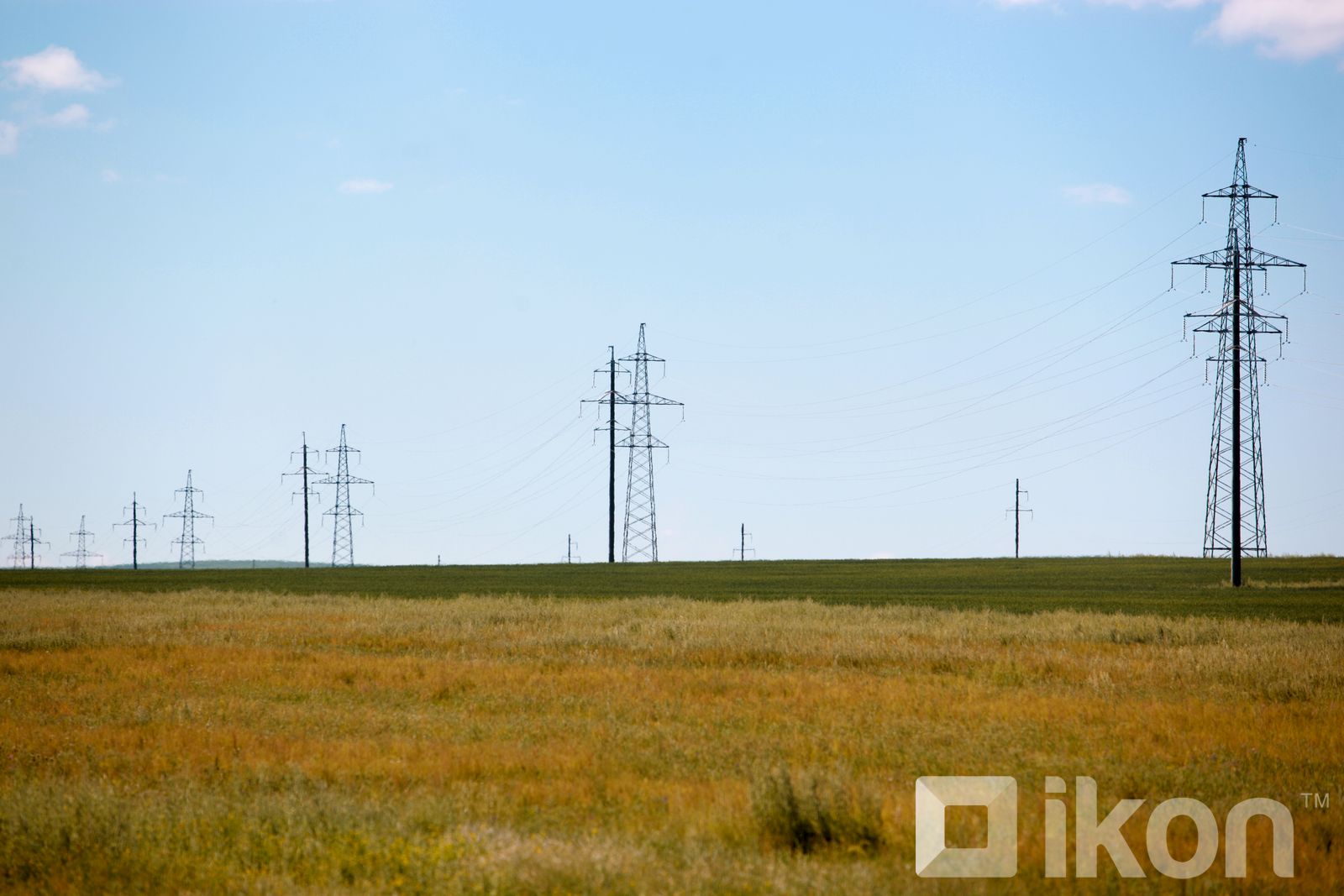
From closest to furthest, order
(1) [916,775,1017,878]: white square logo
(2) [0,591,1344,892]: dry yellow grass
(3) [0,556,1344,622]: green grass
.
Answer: (1) [916,775,1017,878]: white square logo < (2) [0,591,1344,892]: dry yellow grass < (3) [0,556,1344,622]: green grass

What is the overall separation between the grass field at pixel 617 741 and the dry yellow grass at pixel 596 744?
64mm


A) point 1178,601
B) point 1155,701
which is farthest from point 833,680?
point 1178,601

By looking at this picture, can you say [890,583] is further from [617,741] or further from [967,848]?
[967,848]

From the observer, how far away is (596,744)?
16.9 meters

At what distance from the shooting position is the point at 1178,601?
49.9 meters

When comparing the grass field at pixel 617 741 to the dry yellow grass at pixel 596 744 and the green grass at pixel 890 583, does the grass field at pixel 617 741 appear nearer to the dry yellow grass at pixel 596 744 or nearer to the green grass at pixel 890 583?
the dry yellow grass at pixel 596 744

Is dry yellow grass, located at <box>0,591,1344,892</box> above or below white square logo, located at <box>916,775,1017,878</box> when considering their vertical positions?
below

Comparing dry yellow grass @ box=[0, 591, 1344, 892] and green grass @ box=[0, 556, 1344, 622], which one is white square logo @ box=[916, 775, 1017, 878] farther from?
green grass @ box=[0, 556, 1344, 622]

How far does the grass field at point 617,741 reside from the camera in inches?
428

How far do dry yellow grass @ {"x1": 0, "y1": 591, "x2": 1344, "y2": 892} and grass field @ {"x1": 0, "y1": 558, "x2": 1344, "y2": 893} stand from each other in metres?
0.06

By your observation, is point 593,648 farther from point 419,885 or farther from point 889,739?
point 419,885

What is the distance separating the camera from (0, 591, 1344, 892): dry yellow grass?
10.8 meters

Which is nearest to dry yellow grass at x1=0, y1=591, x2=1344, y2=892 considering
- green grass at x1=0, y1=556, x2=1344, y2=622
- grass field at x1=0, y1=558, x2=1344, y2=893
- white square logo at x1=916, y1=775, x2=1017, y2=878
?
grass field at x1=0, y1=558, x2=1344, y2=893

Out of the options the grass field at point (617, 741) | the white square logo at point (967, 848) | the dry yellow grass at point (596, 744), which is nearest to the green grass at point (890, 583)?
the grass field at point (617, 741)
